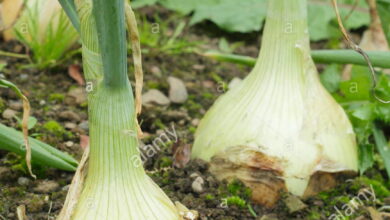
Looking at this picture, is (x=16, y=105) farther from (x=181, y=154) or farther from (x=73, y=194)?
(x=73, y=194)

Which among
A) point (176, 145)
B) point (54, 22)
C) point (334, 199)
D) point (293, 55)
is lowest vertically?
point (334, 199)

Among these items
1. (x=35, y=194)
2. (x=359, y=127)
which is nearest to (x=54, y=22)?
(x=35, y=194)

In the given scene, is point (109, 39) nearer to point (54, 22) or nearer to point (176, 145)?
point (176, 145)

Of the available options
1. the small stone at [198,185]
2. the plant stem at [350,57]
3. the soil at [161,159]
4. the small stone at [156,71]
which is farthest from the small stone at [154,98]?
the small stone at [198,185]

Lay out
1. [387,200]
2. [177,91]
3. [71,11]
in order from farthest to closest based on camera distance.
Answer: [177,91] → [387,200] → [71,11]

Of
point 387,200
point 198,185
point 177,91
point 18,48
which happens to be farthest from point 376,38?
point 18,48

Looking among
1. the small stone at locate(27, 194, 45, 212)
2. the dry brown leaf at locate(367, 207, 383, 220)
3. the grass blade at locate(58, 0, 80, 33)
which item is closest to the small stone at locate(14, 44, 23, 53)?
the small stone at locate(27, 194, 45, 212)

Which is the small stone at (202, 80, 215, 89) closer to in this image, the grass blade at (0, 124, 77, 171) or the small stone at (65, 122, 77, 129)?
the small stone at (65, 122, 77, 129)
